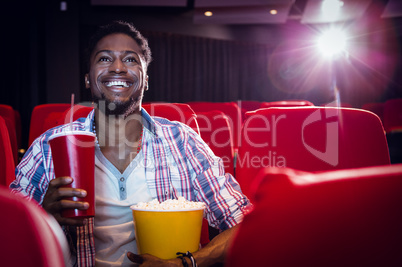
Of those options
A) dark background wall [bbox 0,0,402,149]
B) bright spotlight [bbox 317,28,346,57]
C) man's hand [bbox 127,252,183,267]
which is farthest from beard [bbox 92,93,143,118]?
bright spotlight [bbox 317,28,346,57]

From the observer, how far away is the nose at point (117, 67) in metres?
1.56

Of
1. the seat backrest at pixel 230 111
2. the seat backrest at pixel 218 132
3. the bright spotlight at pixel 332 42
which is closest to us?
the seat backrest at pixel 218 132

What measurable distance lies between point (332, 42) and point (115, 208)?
8.88 metres

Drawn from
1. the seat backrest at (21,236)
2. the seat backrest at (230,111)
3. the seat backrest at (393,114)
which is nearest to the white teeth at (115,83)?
the seat backrest at (21,236)

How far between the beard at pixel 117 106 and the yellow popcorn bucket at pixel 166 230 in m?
0.69

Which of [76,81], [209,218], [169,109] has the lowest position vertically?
[209,218]

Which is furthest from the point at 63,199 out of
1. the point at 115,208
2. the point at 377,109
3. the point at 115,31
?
the point at 377,109

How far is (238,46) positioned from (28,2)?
15.4 feet

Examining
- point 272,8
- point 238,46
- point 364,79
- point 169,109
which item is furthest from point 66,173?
point 364,79

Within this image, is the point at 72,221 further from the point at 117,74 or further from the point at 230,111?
the point at 230,111

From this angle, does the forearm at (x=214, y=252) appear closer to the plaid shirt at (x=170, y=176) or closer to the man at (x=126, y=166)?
the man at (x=126, y=166)

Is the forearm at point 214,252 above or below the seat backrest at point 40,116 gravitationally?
below

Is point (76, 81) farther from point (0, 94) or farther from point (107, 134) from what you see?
point (107, 134)

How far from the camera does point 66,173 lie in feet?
3.04
